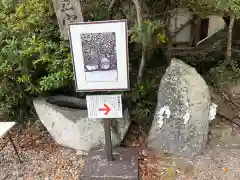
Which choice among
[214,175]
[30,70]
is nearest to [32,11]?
[30,70]

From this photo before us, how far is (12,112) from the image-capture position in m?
3.86

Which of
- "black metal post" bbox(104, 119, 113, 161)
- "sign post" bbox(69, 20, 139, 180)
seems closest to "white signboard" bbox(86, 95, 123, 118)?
"sign post" bbox(69, 20, 139, 180)

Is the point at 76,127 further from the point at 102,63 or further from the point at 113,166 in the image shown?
the point at 102,63

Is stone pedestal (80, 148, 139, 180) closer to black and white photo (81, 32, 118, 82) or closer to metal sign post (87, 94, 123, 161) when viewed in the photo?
metal sign post (87, 94, 123, 161)

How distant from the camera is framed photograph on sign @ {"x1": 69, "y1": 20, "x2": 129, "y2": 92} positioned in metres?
2.53

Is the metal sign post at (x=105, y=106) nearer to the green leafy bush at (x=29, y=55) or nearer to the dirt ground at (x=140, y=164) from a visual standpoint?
the green leafy bush at (x=29, y=55)

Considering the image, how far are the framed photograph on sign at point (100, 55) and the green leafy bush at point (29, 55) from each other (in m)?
0.62

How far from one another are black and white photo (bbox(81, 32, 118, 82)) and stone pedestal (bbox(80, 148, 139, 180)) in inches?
36.9

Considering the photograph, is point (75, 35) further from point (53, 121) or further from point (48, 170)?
point (48, 170)

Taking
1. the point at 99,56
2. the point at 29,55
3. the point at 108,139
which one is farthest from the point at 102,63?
the point at 29,55

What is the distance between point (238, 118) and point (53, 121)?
7.12 feet

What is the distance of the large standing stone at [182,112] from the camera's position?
10.3 ft

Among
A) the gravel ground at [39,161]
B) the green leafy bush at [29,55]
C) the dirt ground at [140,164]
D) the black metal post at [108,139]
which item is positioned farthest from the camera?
the green leafy bush at [29,55]

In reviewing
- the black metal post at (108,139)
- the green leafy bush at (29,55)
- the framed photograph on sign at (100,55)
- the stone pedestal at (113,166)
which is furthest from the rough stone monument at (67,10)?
the stone pedestal at (113,166)
